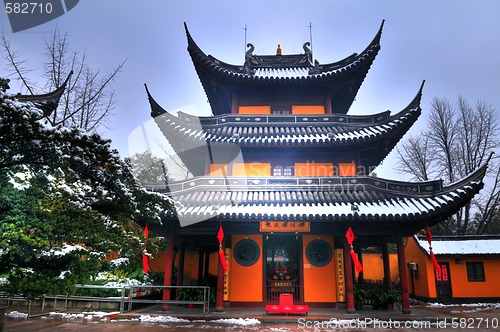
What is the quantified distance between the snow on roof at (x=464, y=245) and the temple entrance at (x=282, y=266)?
339 inches

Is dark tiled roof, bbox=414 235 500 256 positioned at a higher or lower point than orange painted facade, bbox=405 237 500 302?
higher

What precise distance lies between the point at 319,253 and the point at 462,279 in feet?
32.9

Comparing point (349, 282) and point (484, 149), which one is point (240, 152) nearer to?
point (349, 282)

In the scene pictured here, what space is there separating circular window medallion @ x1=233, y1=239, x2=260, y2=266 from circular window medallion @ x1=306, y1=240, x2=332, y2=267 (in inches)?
80.0

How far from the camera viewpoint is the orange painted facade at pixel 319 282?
11.7 meters

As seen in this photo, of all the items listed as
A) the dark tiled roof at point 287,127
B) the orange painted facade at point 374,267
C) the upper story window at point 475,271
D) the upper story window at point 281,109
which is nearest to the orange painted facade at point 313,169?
the dark tiled roof at point 287,127

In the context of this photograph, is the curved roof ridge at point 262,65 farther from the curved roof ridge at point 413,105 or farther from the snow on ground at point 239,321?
the snow on ground at point 239,321

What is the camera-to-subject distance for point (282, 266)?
40.3 feet

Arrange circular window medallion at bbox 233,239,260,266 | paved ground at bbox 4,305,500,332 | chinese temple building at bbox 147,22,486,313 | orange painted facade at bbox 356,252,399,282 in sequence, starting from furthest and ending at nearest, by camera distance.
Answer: orange painted facade at bbox 356,252,399,282
circular window medallion at bbox 233,239,260,266
chinese temple building at bbox 147,22,486,313
paved ground at bbox 4,305,500,332

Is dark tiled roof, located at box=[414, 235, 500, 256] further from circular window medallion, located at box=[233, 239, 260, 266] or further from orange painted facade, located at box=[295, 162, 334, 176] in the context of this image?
circular window medallion, located at box=[233, 239, 260, 266]

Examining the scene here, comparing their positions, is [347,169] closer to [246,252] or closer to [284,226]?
[284,226]

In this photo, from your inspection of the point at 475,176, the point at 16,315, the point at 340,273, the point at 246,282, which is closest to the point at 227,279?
the point at 246,282

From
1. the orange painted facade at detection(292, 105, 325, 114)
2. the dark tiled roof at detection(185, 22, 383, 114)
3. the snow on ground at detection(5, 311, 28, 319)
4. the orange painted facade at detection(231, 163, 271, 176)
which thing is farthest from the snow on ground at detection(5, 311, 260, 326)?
the dark tiled roof at detection(185, 22, 383, 114)

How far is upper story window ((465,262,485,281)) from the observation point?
16562 millimetres
